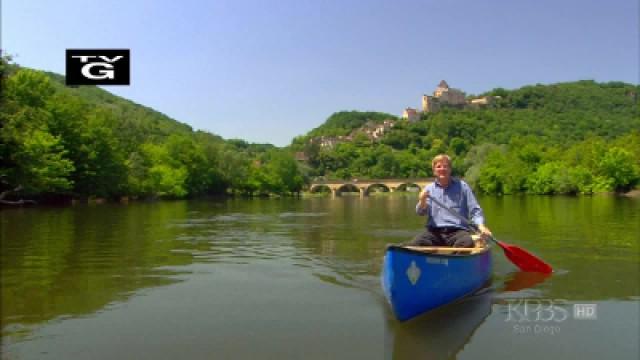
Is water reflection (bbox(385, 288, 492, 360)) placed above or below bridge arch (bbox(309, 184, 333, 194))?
below

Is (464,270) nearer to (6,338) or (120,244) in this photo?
(6,338)

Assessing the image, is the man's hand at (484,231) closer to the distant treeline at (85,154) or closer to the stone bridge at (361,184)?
the distant treeline at (85,154)

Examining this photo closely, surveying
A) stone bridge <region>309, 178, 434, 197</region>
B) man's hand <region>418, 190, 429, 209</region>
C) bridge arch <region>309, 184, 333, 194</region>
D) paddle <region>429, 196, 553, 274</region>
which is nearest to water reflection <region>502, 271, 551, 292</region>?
paddle <region>429, 196, 553, 274</region>

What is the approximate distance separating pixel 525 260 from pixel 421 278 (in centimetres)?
508

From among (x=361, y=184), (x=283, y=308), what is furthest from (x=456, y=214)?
(x=361, y=184)

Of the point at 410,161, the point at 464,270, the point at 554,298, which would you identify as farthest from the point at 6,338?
the point at 410,161

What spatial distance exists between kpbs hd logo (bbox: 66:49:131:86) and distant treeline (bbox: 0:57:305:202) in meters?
6.81

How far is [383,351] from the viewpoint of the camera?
22.0ft

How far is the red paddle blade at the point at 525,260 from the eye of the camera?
11711 millimetres

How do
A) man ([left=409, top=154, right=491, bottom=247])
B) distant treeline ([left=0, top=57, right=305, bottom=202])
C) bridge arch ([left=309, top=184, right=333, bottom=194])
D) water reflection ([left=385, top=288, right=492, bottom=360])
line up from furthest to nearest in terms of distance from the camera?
1. bridge arch ([left=309, top=184, right=333, bottom=194])
2. distant treeline ([left=0, top=57, right=305, bottom=202])
3. man ([left=409, top=154, right=491, bottom=247])
4. water reflection ([left=385, top=288, right=492, bottom=360])

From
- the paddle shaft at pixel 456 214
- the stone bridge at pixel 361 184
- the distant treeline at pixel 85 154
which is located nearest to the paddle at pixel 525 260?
the paddle shaft at pixel 456 214

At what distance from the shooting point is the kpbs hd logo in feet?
48.2

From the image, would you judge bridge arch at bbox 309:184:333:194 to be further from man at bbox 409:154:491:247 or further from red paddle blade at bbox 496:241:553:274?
man at bbox 409:154:491:247

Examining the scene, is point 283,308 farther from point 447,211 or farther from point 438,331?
point 447,211
